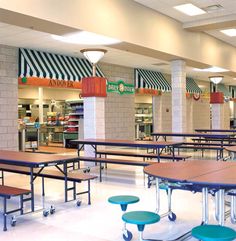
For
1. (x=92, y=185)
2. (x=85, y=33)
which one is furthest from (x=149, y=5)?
(x=92, y=185)

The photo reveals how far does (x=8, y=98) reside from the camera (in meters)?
10.7

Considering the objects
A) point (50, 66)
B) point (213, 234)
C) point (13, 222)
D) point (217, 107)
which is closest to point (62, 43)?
point (50, 66)

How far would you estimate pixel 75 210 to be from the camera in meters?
5.20

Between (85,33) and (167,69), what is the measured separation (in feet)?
32.1

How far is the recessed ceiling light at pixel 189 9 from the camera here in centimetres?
823

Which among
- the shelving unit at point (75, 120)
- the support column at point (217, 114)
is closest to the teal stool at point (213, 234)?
the shelving unit at point (75, 120)

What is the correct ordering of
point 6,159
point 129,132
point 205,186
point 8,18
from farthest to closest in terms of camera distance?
1. point 129,132
2. point 8,18
3. point 6,159
4. point 205,186

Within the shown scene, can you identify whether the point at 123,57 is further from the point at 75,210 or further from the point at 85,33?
the point at 75,210

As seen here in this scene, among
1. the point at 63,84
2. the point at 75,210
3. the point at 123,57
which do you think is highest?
the point at 123,57

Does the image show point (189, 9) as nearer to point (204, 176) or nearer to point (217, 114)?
point (204, 176)

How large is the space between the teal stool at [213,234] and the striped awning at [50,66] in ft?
28.6

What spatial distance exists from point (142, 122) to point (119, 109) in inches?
125

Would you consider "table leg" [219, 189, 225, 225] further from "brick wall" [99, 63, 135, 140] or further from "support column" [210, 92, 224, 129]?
"support column" [210, 92, 224, 129]

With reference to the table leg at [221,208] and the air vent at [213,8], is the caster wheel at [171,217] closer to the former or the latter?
the table leg at [221,208]
